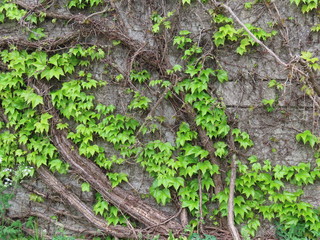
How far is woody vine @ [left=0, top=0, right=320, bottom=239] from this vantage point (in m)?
3.36

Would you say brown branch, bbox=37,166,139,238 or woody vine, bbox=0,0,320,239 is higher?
woody vine, bbox=0,0,320,239

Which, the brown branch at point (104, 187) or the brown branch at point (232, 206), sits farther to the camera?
the brown branch at point (104, 187)

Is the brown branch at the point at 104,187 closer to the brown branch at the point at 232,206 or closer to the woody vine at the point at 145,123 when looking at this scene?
the woody vine at the point at 145,123

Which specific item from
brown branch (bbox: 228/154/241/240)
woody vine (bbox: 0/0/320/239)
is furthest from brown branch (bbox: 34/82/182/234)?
brown branch (bbox: 228/154/241/240)

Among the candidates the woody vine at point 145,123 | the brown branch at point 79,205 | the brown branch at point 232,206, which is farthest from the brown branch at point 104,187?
the brown branch at point 232,206

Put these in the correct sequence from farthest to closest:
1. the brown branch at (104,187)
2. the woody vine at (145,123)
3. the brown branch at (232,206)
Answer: the brown branch at (104,187)
the woody vine at (145,123)
the brown branch at (232,206)

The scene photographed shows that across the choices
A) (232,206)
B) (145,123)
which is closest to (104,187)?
(145,123)

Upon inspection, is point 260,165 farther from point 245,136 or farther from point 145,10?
point 145,10

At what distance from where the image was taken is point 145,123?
11.7 ft

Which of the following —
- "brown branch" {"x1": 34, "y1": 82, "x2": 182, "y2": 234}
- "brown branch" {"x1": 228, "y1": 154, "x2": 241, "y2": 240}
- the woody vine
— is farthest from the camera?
"brown branch" {"x1": 34, "y1": 82, "x2": 182, "y2": 234}

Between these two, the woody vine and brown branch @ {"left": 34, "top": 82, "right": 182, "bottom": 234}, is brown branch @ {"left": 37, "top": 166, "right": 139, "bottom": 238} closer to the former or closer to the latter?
the woody vine

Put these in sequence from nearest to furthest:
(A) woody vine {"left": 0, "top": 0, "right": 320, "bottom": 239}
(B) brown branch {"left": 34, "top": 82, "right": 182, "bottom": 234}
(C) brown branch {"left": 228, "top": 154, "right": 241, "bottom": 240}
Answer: (C) brown branch {"left": 228, "top": 154, "right": 241, "bottom": 240}, (A) woody vine {"left": 0, "top": 0, "right": 320, "bottom": 239}, (B) brown branch {"left": 34, "top": 82, "right": 182, "bottom": 234}

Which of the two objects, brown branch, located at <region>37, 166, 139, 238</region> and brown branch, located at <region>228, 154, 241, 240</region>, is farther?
brown branch, located at <region>37, 166, 139, 238</region>

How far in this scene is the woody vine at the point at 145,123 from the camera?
11.0ft
